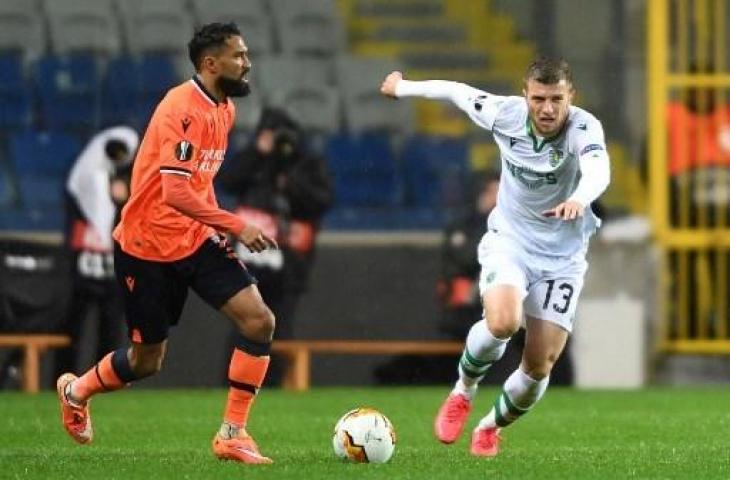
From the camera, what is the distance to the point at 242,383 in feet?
29.1

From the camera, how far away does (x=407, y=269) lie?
15609 mm

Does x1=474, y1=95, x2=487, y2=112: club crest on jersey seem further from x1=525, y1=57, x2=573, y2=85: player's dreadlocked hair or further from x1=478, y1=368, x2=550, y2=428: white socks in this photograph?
x1=478, y1=368, x2=550, y2=428: white socks

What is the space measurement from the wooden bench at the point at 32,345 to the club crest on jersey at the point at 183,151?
21.1ft

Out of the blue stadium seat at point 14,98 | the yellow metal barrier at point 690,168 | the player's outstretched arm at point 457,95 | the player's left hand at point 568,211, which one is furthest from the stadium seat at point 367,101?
the player's left hand at point 568,211

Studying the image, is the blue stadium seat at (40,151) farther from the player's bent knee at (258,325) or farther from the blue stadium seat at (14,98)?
the player's bent knee at (258,325)

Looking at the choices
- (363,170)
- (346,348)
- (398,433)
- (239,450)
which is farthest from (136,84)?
(239,450)

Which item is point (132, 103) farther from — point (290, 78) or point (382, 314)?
point (382, 314)

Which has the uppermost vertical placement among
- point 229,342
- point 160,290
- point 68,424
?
point 160,290

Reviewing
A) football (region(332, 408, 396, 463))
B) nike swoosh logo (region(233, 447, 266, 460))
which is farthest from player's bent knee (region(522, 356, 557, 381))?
nike swoosh logo (region(233, 447, 266, 460))

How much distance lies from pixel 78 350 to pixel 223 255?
629cm

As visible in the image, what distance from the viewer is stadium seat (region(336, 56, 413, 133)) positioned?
17.7 metres

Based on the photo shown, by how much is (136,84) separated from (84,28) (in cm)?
114

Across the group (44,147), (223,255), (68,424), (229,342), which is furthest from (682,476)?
(44,147)

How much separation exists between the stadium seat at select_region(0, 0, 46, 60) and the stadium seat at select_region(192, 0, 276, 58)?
4.39 feet
